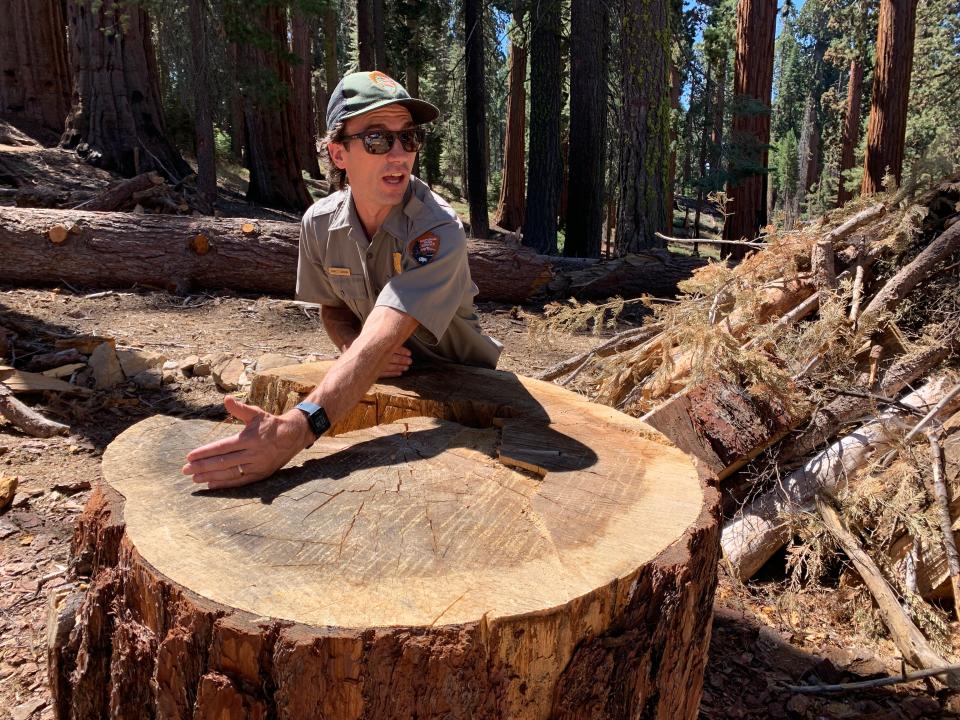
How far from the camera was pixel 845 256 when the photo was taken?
3.63 m

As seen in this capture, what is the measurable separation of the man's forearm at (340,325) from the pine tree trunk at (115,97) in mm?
8470

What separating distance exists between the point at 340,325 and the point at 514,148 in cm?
1375

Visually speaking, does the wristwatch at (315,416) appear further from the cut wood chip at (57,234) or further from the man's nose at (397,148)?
the cut wood chip at (57,234)

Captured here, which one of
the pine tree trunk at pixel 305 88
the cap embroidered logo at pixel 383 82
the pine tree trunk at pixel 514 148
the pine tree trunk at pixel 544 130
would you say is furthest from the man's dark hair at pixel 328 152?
the pine tree trunk at pixel 305 88

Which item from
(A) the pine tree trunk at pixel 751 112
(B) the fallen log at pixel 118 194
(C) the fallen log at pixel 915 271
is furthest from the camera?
(A) the pine tree trunk at pixel 751 112

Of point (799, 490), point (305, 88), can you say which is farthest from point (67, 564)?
point (305, 88)

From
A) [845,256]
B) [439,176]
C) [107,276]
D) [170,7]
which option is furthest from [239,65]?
[439,176]

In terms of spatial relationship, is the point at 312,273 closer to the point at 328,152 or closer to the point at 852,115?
the point at 328,152

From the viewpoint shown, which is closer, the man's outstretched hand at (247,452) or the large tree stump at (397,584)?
the large tree stump at (397,584)

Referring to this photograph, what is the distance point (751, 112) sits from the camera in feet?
33.1

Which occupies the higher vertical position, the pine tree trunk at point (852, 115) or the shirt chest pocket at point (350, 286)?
the pine tree trunk at point (852, 115)

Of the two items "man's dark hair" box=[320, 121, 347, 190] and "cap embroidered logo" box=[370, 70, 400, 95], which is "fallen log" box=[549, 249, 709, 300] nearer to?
"man's dark hair" box=[320, 121, 347, 190]

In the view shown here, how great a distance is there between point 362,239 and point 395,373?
446 mm

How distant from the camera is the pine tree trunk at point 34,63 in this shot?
1032 cm
